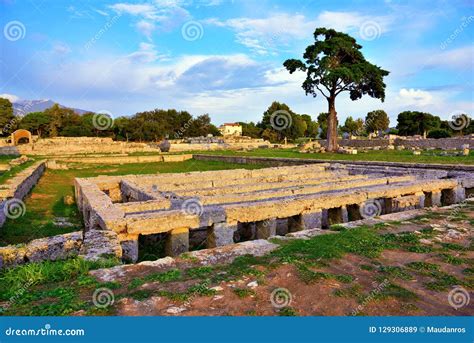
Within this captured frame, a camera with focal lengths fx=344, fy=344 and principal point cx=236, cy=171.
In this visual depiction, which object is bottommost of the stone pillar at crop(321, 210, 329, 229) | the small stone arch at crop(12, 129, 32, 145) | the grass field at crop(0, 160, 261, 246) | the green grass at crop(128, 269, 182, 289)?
the grass field at crop(0, 160, 261, 246)

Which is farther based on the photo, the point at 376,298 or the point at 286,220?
the point at 286,220

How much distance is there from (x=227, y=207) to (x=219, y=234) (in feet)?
1.94

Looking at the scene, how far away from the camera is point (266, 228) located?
7.76 m

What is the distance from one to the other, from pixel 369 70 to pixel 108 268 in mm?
33816

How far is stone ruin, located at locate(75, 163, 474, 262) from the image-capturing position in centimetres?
637

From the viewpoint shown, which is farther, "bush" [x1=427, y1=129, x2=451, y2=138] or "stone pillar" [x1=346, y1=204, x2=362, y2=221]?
"bush" [x1=427, y1=129, x2=451, y2=138]

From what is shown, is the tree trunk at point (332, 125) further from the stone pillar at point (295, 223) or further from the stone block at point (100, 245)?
the stone block at point (100, 245)

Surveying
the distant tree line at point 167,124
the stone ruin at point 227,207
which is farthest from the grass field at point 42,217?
the distant tree line at point 167,124

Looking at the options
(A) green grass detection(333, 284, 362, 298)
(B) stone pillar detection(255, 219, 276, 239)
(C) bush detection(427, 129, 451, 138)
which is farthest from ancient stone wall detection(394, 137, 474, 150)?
(A) green grass detection(333, 284, 362, 298)

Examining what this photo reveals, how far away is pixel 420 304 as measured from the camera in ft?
12.2

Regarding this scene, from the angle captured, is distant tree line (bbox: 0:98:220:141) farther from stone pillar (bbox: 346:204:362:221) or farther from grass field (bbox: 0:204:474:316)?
grass field (bbox: 0:204:474:316)

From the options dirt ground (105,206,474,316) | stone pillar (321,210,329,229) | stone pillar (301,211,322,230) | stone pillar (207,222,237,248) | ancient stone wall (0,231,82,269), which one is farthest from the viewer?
stone pillar (321,210,329,229)

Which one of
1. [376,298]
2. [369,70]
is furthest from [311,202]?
[369,70]

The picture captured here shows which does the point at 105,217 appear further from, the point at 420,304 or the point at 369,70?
the point at 369,70
